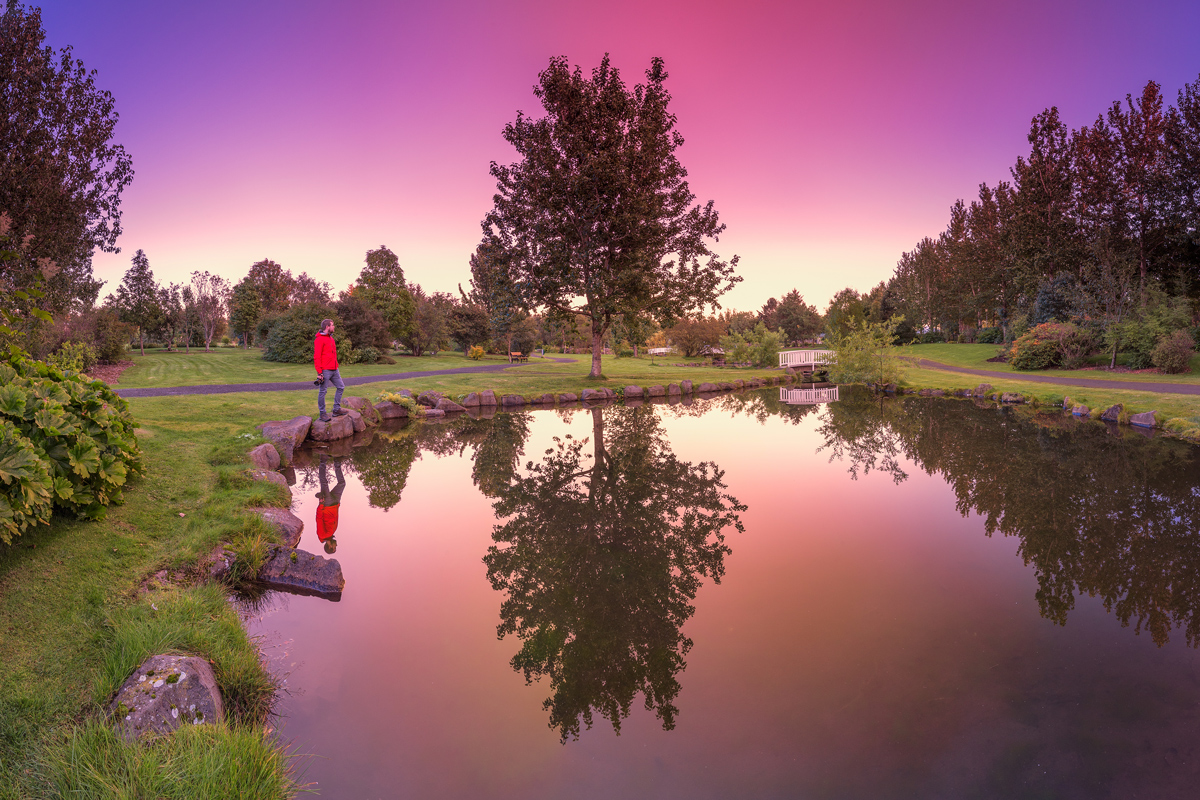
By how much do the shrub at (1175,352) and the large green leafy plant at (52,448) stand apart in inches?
1304

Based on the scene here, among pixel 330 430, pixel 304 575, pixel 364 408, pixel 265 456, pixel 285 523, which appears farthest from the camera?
pixel 364 408

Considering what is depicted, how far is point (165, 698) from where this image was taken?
117 inches

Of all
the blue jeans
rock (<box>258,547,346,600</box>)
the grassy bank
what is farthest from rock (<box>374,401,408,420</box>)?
rock (<box>258,547,346,600</box>)

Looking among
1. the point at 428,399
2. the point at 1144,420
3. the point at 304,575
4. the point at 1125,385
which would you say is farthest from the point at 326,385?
the point at 1125,385

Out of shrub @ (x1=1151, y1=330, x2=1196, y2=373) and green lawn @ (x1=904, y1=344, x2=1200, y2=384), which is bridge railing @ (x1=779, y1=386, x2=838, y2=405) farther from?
shrub @ (x1=1151, y1=330, x2=1196, y2=373)

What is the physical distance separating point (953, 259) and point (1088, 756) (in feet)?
213

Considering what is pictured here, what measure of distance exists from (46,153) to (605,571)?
895 inches

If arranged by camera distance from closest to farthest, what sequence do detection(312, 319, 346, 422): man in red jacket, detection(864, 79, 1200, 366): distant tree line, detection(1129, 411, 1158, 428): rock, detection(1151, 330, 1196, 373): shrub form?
detection(312, 319, 346, 422): man in red jacket
detection(1129, 411, 1158, 428): rock
detection(1151, 330, 1196, 373): shrub
detection(864, 79, 1200, 366): distant tree line

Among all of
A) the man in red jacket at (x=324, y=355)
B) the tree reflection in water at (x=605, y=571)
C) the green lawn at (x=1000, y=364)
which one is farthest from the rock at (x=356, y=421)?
the green lawn at (x=1000, y=364)

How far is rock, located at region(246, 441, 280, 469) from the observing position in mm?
8922

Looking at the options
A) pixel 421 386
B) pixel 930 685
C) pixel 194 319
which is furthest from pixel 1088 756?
pixel 194 319

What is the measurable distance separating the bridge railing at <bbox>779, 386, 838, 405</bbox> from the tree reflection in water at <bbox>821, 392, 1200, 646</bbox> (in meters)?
5.06

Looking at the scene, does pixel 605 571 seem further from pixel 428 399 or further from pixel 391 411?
pixel 428 399

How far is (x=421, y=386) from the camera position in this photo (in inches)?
803
